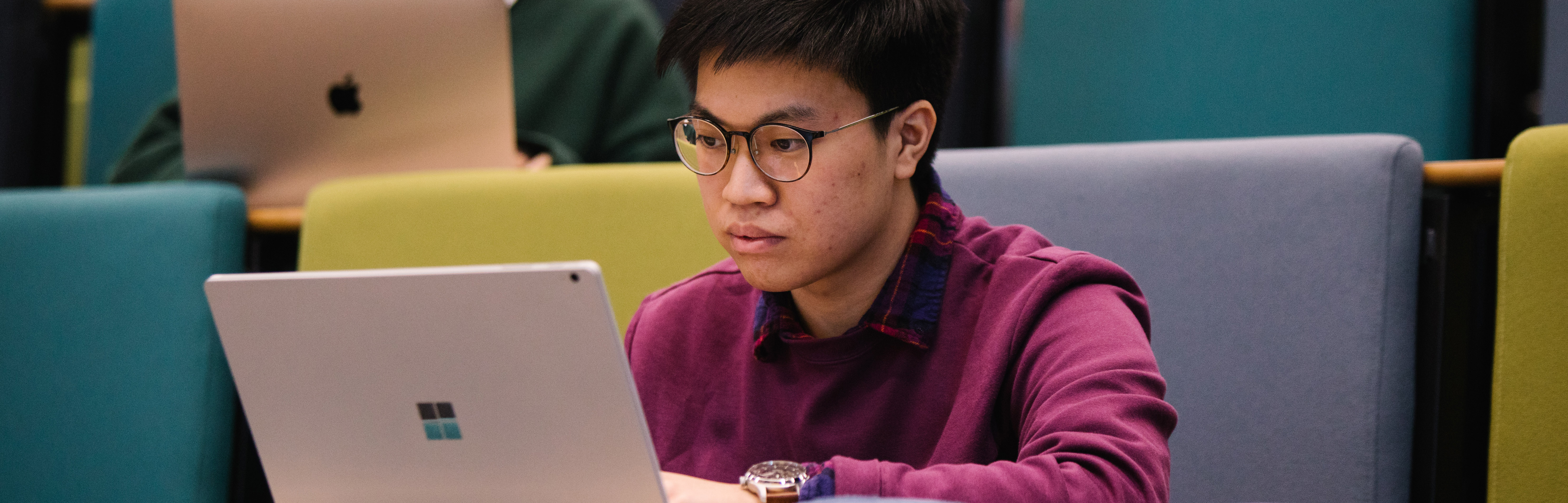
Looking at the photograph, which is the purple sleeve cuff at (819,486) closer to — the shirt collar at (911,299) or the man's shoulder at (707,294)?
the shirt collar at (911,299)

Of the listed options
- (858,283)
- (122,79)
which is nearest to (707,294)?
(858,283)

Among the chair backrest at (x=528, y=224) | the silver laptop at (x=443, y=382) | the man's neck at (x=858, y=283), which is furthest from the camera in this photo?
the chair backrest at (x=528, y=224)

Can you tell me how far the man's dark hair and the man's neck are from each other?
0.09m

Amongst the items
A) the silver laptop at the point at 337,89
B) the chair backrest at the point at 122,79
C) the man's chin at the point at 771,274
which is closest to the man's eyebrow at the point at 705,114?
the man's chin at the point at 771,274

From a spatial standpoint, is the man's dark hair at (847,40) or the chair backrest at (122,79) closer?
the man's dark hair at (847,40)

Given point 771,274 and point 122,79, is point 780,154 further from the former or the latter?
point 122,79

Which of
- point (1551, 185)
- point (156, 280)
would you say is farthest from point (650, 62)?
point (1551, 185)

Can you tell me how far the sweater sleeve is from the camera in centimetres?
76

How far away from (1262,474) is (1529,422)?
0.25 metres

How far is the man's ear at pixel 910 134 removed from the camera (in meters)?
1.02

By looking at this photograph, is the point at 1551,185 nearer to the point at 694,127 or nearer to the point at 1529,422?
the point at 1529,422

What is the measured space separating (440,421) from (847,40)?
470 millimetres

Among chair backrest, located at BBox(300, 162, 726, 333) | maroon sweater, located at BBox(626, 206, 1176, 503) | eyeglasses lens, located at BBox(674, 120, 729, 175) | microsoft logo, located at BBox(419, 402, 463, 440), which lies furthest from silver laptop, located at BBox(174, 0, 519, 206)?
microsoft logo, located at BBox(419, 402, 463, 440)

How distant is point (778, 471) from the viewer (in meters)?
0.79
